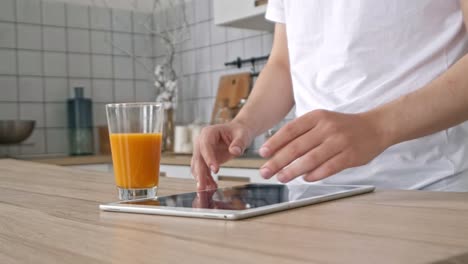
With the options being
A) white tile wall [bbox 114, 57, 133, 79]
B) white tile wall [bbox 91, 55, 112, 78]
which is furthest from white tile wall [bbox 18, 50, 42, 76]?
white tile wall [bbox 114, 57, 133, 79]

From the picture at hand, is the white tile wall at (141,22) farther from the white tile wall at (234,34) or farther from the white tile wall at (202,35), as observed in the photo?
the white tile wall at (234,34)

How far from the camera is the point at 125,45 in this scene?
3.58 meters

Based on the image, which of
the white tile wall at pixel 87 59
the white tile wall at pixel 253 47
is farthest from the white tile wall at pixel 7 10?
the white tile wall at pixel 253 47

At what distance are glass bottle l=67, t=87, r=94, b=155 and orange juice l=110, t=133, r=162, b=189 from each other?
2518 millimetres

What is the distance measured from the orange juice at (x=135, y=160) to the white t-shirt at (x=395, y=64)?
39 cm

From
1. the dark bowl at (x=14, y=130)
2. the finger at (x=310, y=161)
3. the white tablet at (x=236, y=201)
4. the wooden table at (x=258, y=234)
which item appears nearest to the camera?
the wooden table at (x=258, y=234)

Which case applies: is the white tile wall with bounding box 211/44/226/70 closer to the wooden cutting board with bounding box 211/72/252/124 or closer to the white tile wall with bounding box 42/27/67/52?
the wooden cutting board with bounding box 211/72/252/124

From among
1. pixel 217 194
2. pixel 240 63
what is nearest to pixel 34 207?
pixel 217 194

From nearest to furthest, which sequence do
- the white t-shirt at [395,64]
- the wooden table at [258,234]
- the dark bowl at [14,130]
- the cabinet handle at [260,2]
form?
1. the wooden table at [258,234]
2. the white t-shirt at [395,64]
3. the cabinet handle at [260,2]
4. the dark bowl at [14,130]

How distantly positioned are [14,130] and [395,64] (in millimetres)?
2297

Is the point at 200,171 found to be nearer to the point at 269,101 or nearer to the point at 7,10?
the point at 269,101

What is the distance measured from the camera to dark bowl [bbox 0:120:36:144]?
9.61 ft

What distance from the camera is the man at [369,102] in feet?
2.49

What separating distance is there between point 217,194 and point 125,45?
296cm
